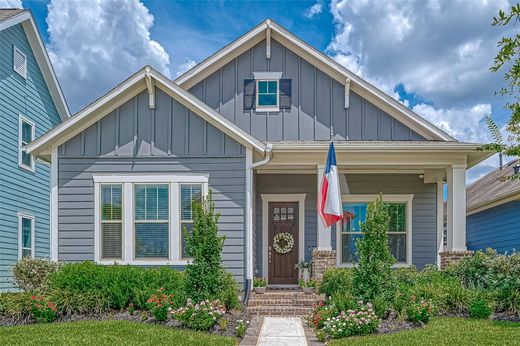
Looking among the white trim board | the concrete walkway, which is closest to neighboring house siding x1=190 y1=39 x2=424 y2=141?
the white trim board

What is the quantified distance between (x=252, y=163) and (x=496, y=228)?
31.9 ft

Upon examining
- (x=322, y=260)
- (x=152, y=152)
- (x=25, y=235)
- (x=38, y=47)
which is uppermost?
(x=38, y=47)

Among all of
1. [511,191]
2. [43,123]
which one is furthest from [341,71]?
[43,123]

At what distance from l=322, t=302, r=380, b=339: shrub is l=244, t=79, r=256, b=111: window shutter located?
21.4ft

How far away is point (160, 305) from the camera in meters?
8.09

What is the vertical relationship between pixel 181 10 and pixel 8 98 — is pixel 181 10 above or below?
above

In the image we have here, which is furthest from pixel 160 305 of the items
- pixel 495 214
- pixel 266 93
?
pixel 495 214

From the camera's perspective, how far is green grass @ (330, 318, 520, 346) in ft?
22.6

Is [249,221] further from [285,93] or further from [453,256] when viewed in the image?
[453,256]

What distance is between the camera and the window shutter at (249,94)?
1270 cm

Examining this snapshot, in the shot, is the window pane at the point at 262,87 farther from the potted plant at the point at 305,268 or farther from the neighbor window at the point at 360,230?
the potted plant at the point at 305,268

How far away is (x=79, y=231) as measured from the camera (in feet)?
34.0

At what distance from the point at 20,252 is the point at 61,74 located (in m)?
6.70

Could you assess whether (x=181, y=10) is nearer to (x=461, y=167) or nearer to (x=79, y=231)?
(x=79, y=231)
